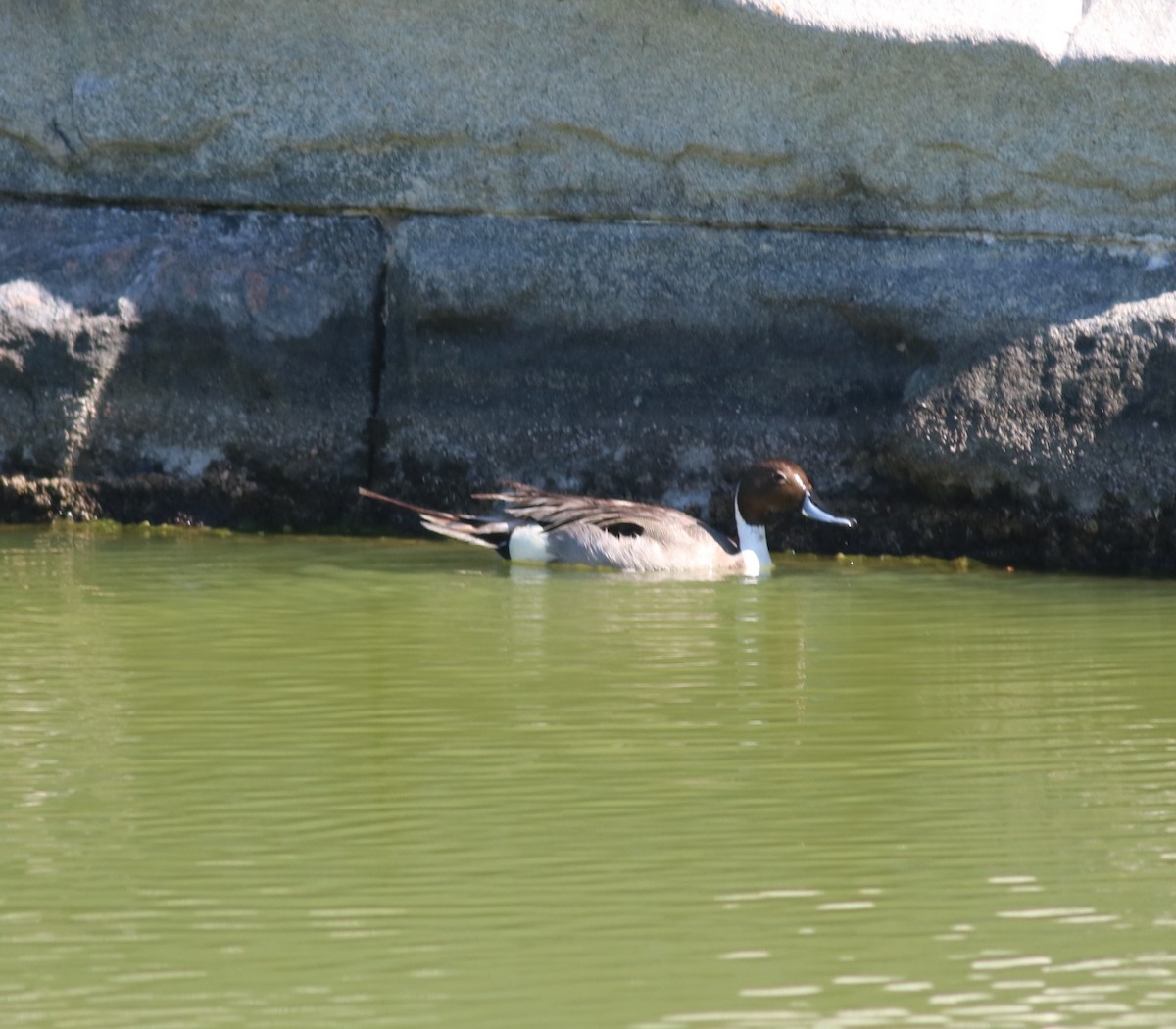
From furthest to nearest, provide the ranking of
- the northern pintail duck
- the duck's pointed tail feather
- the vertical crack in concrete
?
the vertical crack in concrete
the duck's pointed tail feather
the northern pintail duck

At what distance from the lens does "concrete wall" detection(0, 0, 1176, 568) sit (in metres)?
7.23

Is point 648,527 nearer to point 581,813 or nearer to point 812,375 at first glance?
point 812,375

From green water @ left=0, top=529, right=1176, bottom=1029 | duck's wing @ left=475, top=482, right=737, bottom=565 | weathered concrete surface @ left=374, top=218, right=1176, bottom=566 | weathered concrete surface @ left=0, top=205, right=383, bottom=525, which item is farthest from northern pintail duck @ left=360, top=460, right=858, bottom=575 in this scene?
green water @ left=0, top=529, right=1176, bottom=1029

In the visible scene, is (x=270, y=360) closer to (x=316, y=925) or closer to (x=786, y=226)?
(x=786, y=226)

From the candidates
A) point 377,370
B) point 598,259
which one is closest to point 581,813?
point 598,259

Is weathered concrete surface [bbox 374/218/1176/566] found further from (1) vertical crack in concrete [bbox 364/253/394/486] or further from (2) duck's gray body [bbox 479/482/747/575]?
(2) duck's gray body [bbox 479/482/747/575]

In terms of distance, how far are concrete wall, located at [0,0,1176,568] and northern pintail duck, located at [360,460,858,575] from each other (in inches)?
11.1

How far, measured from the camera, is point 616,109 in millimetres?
7480

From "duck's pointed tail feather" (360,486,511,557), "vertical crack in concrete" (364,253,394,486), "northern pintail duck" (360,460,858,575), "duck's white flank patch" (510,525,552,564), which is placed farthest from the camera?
"vertical crack in concrete" (364,253,394,486)

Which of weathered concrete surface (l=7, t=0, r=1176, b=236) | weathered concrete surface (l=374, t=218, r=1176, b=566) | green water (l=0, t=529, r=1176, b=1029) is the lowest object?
green water (l=0, t=529, r=1176, b=1029)

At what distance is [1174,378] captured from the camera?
712cm

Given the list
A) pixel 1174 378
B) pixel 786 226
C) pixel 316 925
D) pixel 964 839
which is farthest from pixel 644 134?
pixel 316 925

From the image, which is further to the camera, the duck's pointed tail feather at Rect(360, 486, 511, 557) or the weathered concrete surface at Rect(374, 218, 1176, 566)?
the duck's pointed tail feather at Rect(360, 486, 511, 557)

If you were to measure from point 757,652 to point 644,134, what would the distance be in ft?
8.48
